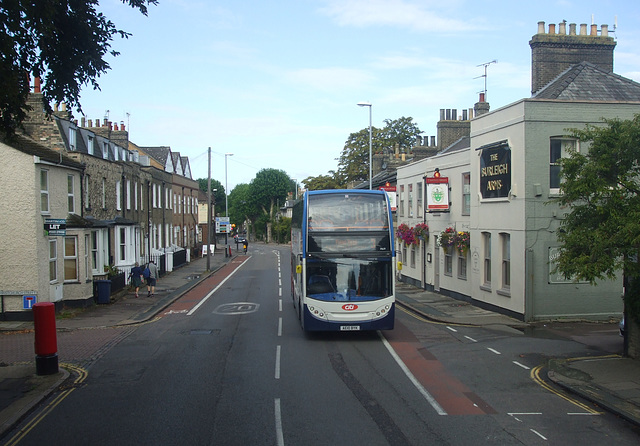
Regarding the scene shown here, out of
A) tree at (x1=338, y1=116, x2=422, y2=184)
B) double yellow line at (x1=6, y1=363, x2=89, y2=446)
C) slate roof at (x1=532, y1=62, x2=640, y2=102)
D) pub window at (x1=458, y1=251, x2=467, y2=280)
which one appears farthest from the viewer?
tree at (x1=338, y1=116, x2=422, y2=184)

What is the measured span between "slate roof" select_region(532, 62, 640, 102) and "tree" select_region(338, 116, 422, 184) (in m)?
41.2

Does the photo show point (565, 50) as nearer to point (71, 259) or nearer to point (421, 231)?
point (421, 231)

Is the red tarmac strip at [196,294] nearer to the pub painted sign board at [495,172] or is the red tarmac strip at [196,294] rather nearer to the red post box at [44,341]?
the red post box at [44,341]

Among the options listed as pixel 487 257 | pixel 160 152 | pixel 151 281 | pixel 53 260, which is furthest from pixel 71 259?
pixel 160 152

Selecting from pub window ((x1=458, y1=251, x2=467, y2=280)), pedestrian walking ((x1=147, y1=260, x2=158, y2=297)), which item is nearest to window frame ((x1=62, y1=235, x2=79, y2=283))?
pedestrian walking ((x1=147, y1=260, x2=158, y2=297))

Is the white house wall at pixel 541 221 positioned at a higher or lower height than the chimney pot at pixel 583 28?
lower

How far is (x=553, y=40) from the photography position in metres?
23.5

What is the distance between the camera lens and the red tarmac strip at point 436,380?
10.1 m

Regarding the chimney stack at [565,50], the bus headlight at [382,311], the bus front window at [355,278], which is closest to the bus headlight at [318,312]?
the bus front window at [355,278]

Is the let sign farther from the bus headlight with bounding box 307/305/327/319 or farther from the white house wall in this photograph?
the white house wall

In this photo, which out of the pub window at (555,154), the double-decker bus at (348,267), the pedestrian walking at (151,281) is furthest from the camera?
the pedestrian walking at (151,281)

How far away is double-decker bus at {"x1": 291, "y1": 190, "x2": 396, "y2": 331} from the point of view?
16016 millimetres

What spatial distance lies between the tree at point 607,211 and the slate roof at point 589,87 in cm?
870

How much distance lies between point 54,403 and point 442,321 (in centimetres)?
1361
